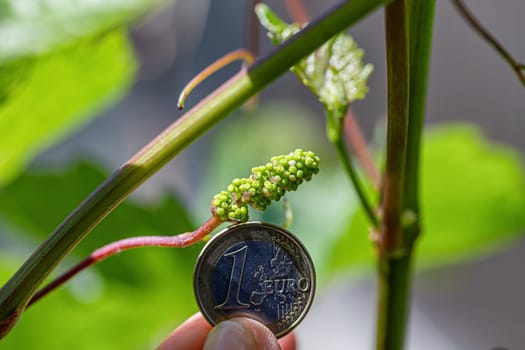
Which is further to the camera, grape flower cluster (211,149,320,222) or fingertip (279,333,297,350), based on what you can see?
fingertip (279,333,297,350)

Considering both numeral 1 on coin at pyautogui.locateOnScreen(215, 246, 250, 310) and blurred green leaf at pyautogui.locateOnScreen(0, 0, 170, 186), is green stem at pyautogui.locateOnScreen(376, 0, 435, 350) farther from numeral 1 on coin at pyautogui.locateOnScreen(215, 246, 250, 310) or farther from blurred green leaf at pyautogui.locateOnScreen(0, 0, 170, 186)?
blurred green leaf at pyautogui.locateOnScreen(0, 0, 170, 186)

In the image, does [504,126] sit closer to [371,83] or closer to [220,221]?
[371,83]

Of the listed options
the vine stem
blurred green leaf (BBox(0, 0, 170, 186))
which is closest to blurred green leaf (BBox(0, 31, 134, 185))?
blurred green leaf (BBox(0, 0, 170, 186))

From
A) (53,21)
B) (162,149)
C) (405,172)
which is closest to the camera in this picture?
(162,149)

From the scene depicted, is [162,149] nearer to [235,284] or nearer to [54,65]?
[235,284]

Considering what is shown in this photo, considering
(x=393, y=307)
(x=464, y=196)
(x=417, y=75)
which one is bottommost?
(x=464, y=196)

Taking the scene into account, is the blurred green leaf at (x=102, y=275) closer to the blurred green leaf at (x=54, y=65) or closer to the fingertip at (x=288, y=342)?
the blurred green leaf at (x=54, y=65)

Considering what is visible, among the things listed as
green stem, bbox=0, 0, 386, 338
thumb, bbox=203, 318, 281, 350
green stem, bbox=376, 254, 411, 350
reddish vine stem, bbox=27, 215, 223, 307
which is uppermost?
green stem, bbox=0, 0, 386, 338

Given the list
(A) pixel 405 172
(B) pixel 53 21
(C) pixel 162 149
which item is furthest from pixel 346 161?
(B) pixel 53 21
